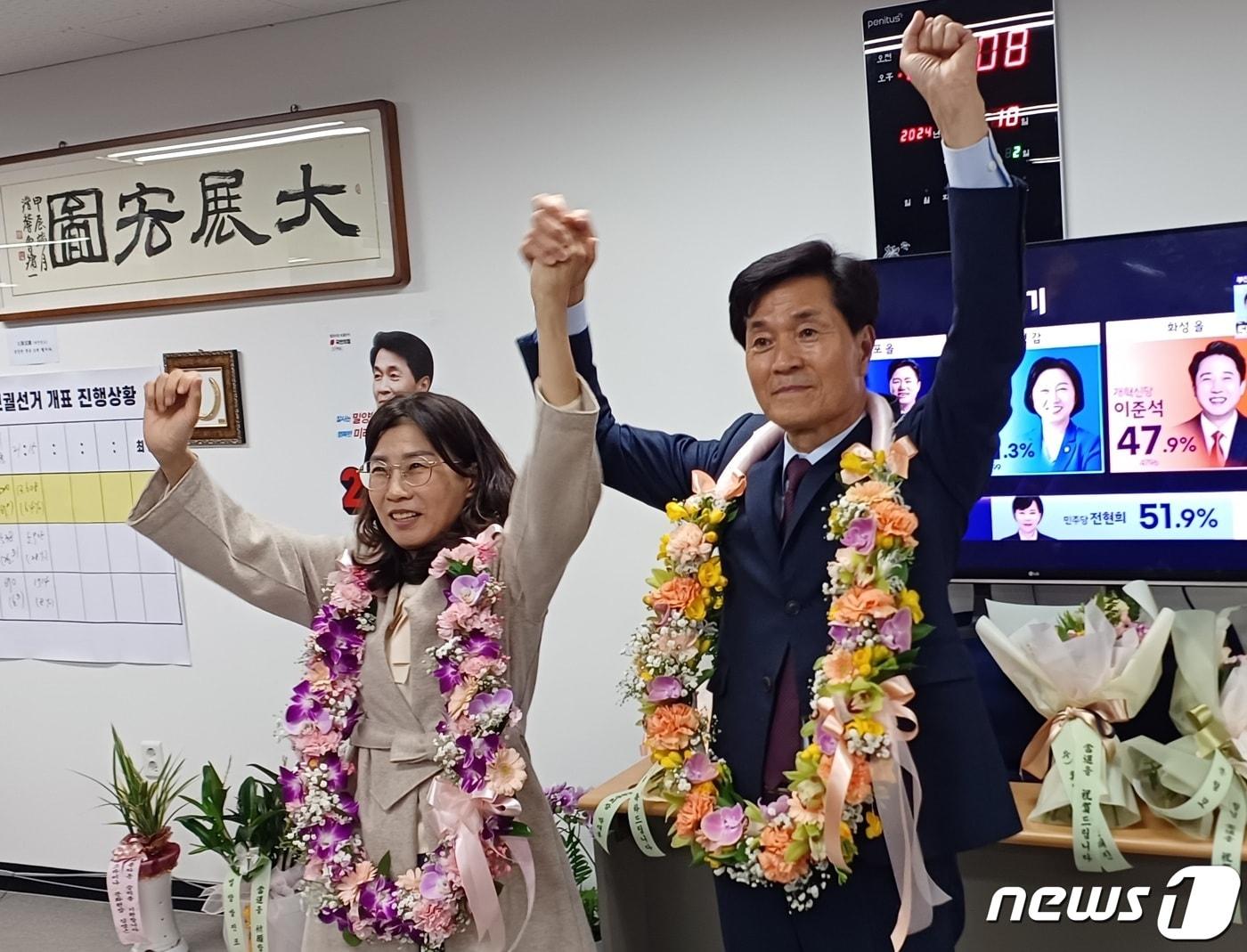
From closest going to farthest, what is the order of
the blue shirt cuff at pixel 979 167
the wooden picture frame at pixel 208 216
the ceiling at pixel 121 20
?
the blue shirt cuff at pixel 979 167 → the ceiling at pixel 121 20 → the wooden picture frame at pixel 208 216

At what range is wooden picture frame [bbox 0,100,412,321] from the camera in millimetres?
3377

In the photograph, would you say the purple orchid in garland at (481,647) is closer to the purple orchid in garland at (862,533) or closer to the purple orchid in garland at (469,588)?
the purple orchid in garland at (469,588)

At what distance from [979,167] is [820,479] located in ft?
1.56

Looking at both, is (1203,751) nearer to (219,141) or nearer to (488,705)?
(488,705)

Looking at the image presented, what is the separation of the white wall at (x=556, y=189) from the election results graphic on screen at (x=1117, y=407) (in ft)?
0.84

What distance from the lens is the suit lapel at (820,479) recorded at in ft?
5.87

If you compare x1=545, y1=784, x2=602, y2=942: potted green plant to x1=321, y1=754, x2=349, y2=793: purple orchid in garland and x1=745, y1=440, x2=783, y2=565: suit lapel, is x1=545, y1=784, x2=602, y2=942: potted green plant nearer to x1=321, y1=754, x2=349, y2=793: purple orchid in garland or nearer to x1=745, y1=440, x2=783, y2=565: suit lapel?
x1=321, y1=754, x2=349, y2=793: purple orchid in garland

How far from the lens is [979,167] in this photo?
5.11ft

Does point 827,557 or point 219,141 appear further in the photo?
point 219,141

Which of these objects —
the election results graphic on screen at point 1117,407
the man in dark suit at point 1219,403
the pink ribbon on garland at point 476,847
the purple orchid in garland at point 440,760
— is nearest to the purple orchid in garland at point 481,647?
the purple orchid in garland at point 440,760

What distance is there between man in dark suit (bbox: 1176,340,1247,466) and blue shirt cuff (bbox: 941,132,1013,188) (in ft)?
3.44

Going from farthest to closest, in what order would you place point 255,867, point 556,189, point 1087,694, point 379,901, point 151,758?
point 151,758 < point 556,189 < point 255,867 < point 1087,694 < point 379,901

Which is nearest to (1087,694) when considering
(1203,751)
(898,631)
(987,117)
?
(1203,751)

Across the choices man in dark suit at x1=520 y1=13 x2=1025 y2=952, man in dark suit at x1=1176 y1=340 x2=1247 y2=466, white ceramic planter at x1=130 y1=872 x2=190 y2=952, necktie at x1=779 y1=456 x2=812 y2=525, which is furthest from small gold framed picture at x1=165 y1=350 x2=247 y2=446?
man in dark suit at x1=1176 y1=340 x2=1247 y2=466
